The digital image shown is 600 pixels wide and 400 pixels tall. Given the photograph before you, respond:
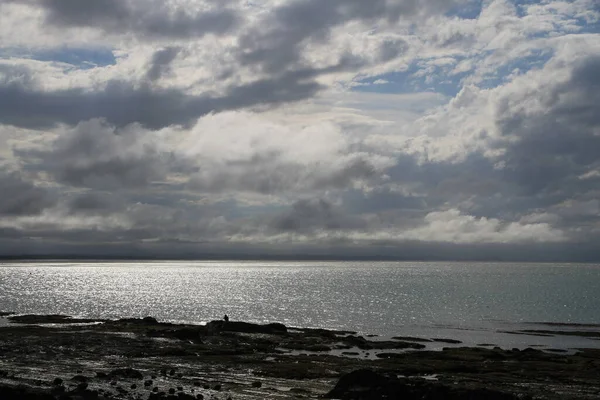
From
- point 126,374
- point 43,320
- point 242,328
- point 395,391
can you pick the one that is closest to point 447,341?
point 242,328

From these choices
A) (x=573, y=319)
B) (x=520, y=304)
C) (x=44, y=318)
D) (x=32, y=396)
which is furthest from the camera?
(x=520, y=304)

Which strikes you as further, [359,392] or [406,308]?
[406,308]

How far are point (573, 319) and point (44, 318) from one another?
10459cm

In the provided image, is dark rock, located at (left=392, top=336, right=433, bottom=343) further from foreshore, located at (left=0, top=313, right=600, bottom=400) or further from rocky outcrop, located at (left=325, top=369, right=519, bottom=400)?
rocky outcrop, located at (left=325, top=369, right=519, bottom=400)

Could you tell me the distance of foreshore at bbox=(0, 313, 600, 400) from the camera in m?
48.0

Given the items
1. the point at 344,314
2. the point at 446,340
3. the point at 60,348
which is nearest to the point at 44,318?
the point at 60,348

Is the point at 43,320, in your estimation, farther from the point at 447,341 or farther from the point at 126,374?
the point at 447,341

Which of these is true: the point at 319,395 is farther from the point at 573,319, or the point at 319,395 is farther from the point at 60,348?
the point at 573,319

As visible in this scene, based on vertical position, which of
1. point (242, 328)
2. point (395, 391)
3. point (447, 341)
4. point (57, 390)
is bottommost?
point (447, 341)

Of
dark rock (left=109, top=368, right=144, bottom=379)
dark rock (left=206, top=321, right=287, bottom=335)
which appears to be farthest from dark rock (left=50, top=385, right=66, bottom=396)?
dark rock (left=206, top=321, right=287, bottom=335)

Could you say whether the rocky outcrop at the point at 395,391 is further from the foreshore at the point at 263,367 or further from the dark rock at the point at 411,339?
the dark rock at the point at 411,339

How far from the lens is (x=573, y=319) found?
13062cm

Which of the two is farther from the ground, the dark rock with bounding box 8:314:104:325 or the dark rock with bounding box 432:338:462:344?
the dark rock with bounding box 432:338:462:344

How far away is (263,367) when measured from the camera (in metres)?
63.5
